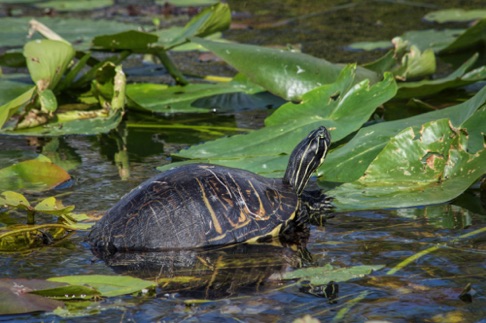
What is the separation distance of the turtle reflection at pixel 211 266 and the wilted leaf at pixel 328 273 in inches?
4.5

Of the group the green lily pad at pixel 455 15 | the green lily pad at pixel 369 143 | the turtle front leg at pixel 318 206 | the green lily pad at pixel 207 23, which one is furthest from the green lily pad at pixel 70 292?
the green lily pad at pixel 455 15

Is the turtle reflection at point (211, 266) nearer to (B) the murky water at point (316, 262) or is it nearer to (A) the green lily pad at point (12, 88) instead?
(B) the murky water at point (316, 262)

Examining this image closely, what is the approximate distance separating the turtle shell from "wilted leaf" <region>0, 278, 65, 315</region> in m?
0.56

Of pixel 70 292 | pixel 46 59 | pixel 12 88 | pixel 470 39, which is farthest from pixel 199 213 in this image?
pixel 470 39

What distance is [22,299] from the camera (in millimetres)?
2852

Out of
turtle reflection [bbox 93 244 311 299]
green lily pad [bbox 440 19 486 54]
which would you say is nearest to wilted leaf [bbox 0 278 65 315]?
turtle reflection [bbox 93 244 311 299]

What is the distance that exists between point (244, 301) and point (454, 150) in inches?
62.1

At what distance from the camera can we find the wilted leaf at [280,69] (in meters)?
5.41

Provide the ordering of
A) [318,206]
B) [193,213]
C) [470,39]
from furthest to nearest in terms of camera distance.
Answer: [470,39] → [318,206] → [193,213]

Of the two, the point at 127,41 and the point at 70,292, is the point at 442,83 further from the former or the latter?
the point at 70,292

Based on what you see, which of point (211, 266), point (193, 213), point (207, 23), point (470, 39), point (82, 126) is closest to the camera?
point (211, 266)

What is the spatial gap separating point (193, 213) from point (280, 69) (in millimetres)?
2126

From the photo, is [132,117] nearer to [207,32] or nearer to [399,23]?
[207,32]

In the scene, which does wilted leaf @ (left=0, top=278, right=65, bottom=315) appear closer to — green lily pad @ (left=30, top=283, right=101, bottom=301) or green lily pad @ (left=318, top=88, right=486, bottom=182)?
green lily pad @ (left=30, top=283, right=101, bottom=301)
